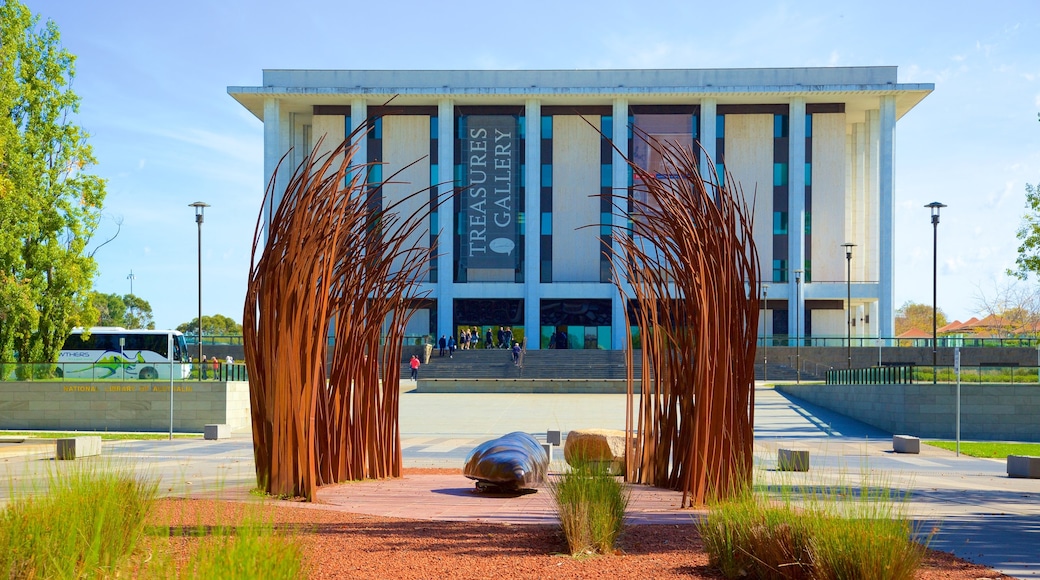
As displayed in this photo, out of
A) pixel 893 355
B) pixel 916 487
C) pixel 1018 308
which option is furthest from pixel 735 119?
pixel 916 487

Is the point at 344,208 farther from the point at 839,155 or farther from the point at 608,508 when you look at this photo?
the point at 839,155

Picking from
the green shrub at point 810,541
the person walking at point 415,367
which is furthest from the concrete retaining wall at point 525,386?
the green shrub at point 810,541

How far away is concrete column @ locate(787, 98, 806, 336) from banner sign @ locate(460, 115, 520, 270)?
56.3ft

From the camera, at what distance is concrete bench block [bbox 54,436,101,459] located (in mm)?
17344

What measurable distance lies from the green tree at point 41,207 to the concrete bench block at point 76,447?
9690 mm

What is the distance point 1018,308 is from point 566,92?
33.5 metres

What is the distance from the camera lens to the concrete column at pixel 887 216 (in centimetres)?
5869

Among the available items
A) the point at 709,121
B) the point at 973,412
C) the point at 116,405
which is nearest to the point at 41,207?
the point at 116,405

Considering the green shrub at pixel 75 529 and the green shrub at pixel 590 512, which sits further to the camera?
the green shrub at pixel 590 512

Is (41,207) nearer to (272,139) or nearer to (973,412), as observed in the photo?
(973,412)

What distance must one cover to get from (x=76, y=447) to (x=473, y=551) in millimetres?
12863

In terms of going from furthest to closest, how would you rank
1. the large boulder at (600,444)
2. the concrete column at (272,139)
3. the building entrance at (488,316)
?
the building entrance at (488,316) < the concrete column at (272,139) < the large boulder at (600,444)

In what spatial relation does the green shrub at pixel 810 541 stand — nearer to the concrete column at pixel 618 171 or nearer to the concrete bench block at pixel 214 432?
the concrete bench block at pixel 214 432

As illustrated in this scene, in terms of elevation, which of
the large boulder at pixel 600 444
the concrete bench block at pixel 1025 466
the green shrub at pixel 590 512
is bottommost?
A: the concrete bench block at pixel 1025 466
